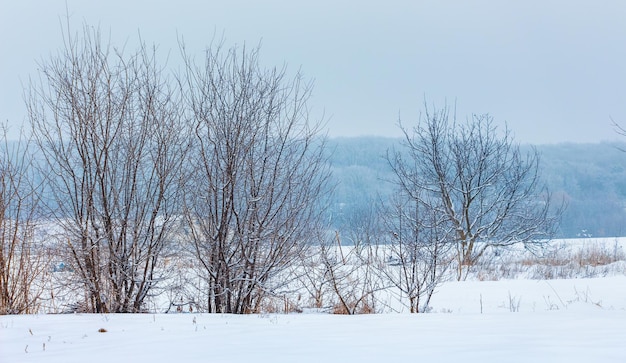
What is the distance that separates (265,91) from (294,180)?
56.9 inches

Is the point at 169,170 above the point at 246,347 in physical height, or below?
above

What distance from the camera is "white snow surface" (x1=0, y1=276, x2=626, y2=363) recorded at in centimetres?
396

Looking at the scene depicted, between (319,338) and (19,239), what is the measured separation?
5890 mm

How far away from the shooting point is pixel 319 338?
475 cm

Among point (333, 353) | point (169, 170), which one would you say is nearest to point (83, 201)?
point (169, 170)

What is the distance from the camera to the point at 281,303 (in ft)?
30.3

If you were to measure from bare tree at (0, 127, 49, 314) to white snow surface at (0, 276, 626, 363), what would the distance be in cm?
234

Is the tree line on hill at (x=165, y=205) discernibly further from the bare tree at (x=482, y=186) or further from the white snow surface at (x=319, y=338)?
the bare tree at (x=482, y=186)

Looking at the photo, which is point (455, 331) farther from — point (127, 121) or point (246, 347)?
point (127, 121)

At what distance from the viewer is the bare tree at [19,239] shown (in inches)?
337

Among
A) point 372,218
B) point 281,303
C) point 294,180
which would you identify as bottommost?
point 281,303

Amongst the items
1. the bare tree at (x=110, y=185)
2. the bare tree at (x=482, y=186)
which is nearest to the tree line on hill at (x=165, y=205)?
the bare tree at (x=110, y=185)

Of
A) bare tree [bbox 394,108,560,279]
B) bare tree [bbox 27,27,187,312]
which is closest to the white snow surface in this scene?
bare tree [bbox 27,27,187,312]

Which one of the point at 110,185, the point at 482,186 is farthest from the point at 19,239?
the point at 482,186
